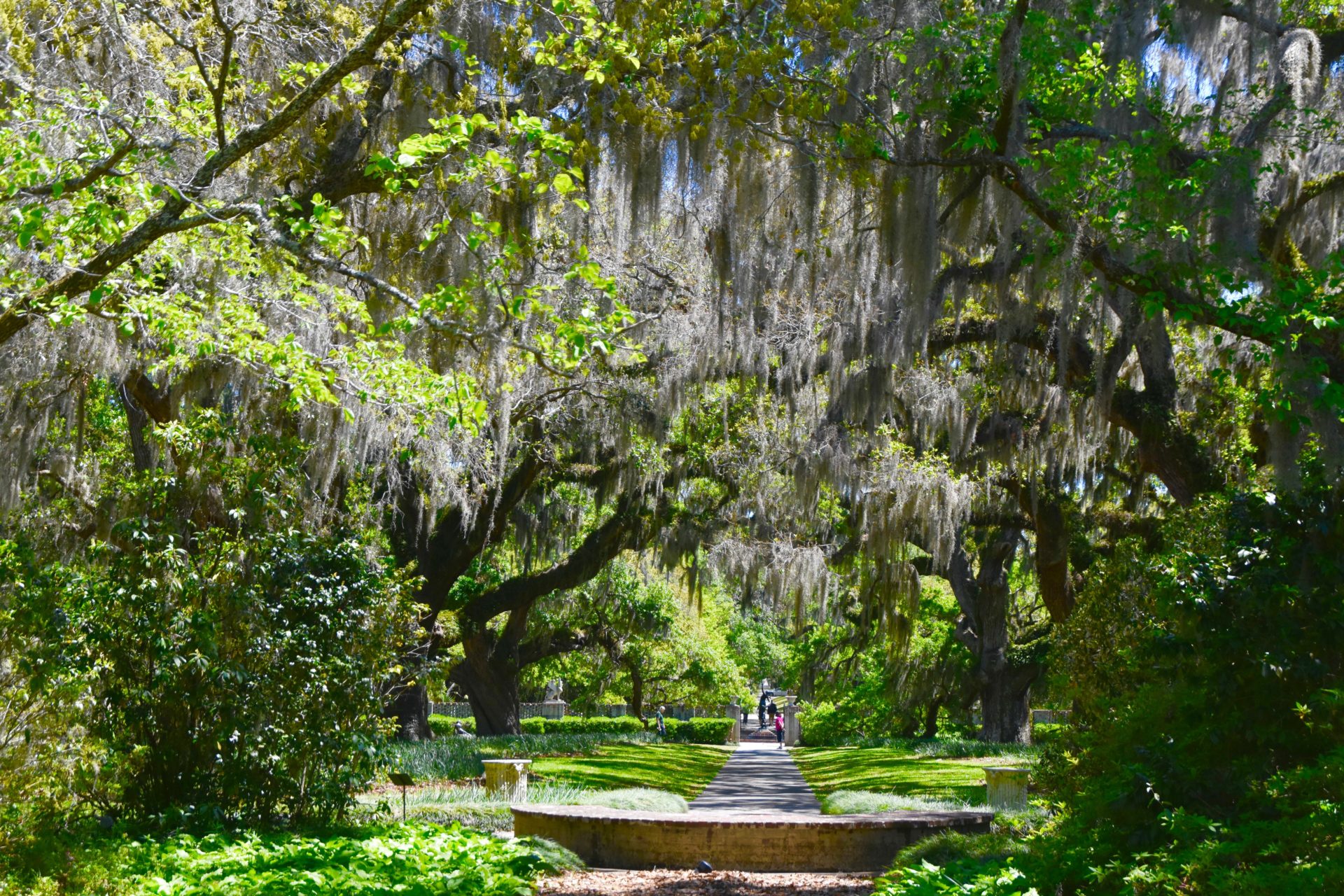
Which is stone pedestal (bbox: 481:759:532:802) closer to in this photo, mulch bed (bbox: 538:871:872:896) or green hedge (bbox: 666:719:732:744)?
mulch bed (bbox: 538:871:872:896)

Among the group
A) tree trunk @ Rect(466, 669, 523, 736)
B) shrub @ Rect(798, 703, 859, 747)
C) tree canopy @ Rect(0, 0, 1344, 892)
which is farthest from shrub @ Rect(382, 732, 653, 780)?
shrub @ Rect(798, 703, 859, 747)

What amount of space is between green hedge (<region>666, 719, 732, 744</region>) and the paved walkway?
25.7ft

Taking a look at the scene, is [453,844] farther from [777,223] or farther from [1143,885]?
[777,223]

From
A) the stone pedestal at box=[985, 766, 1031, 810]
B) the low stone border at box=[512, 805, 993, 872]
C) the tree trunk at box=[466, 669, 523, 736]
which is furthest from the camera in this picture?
the tree trunk at box=[466, 669, 523, 736]

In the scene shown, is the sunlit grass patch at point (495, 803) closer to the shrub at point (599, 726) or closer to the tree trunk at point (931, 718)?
the tree trunk at point (931, 718)

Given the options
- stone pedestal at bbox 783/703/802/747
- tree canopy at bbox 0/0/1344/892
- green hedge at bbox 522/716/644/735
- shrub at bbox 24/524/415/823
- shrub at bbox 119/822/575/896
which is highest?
tree canopy at bbox 0/0/1344/892

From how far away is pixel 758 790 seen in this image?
1723 centimetres

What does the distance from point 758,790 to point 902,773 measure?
221 cm

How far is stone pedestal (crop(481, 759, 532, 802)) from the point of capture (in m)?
12.5

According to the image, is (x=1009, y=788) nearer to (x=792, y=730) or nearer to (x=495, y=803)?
(x=495, y=803)

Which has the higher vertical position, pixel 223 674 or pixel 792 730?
pixel 223 674

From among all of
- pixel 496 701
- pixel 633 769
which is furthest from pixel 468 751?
pixel 496 701

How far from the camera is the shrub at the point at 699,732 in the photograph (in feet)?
121

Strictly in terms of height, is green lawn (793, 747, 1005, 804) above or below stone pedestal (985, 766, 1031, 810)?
below
